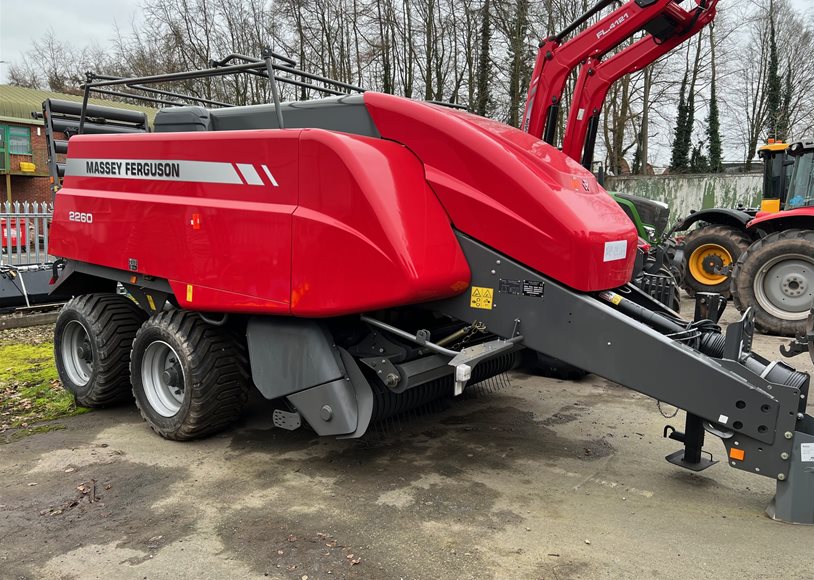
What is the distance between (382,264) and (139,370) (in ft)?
6.91

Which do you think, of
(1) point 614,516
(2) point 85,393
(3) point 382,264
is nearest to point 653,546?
(1) point 614,516

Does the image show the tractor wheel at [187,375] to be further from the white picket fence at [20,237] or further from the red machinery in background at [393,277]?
the white picket fence at [20,237]

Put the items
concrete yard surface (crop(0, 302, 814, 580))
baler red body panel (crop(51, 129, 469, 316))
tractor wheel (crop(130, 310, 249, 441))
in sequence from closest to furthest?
concrete yard surface (crop(0, 302, 814, 580)) → baler red body panel (crop(51, 129, 469, 316)) → tractor wheel (crop(130, 310, 249, 441))

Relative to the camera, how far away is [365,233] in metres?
3.25

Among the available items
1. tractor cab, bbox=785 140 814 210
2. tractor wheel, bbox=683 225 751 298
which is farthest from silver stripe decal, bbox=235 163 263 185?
tractor wheel, bbox=683 225 751 298

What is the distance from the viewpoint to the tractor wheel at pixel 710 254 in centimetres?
1038

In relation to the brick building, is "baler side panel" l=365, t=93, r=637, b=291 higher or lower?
lower

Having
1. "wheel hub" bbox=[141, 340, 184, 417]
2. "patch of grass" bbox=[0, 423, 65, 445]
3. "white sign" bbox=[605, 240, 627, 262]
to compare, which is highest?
"white sign" bbox=[605, 240, 627, 262]

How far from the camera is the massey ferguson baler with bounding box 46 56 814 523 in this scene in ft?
10.3

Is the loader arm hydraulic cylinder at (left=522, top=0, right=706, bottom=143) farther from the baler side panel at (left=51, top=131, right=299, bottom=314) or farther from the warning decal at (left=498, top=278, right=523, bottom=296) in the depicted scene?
the baler side panel at (left=51, top=131, right=299, bottom=314)

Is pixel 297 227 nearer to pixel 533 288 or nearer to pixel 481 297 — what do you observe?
pixel 481 297

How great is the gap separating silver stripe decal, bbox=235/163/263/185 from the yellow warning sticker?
1294 mm

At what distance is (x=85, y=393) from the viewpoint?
4844 mm

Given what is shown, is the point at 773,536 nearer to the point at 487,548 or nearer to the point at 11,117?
the point at 487,548
